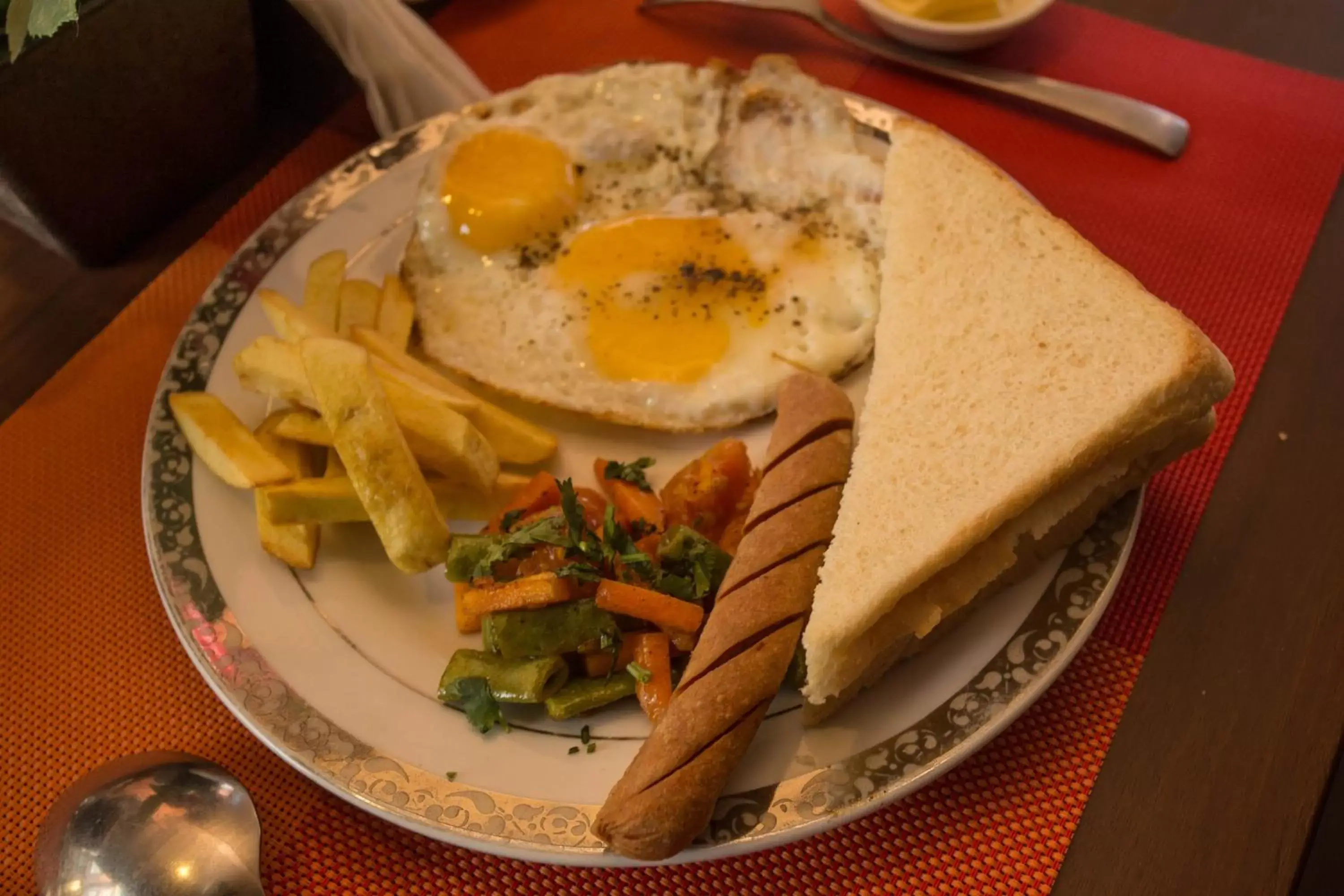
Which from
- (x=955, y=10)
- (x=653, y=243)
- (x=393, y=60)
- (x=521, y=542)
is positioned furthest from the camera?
(x=955, y=10)

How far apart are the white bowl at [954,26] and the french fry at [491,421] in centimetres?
188

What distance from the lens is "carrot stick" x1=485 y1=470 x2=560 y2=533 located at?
80.0 inches

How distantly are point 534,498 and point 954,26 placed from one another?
209cm

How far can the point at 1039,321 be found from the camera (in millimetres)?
1984

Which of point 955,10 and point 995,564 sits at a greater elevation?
point 955,10

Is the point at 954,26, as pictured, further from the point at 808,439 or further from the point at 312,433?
the point at 312,433

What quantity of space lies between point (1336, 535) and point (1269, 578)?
19cm

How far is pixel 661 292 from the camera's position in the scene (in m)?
2.52

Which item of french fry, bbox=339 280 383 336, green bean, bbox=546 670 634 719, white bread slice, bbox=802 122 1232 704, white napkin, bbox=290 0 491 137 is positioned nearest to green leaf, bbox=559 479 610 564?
green bean, bbox=546 670 634 719

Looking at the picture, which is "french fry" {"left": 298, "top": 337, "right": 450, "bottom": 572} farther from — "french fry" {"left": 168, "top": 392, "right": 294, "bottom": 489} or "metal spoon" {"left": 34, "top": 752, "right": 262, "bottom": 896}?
Answer: "metal spoon" {"left": 34, "top": 752, "right": 262, "bottom": 896}

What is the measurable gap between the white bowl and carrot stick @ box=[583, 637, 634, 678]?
7.49 ft

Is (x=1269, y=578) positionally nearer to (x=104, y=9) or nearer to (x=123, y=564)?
(x=123, y=564)

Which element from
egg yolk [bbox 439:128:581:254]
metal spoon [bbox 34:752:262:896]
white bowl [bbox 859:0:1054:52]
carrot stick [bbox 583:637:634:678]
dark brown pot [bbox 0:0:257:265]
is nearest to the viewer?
metal spoon [bbox 34:752:262:896]

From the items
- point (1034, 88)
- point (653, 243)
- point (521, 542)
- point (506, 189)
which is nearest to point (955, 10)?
point (1034, 88)
